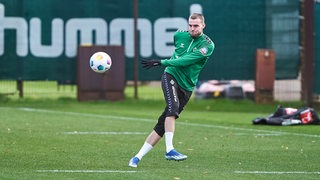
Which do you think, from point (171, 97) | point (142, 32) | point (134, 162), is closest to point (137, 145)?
point (171, 97)

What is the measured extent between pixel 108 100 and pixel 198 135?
8.37 m

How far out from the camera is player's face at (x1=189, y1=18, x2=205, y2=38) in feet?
36.7

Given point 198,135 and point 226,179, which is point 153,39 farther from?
point 226,179

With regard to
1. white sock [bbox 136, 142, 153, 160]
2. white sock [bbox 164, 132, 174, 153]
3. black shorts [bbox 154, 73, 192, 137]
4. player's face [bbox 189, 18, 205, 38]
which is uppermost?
player's face [bbox 189, 18, 205, 38]

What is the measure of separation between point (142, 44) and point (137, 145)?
10777mm

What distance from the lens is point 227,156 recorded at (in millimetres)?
12305

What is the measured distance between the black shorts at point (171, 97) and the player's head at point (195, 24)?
597 mm

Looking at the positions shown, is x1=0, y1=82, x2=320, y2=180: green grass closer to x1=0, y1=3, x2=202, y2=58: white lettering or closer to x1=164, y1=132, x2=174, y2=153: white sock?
x1=164, y1=132, x2=174, y2=153: white sock

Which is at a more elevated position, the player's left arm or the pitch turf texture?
the player's left arm

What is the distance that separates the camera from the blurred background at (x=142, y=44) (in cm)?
2355

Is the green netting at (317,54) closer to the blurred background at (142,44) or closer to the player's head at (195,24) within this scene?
the blurred background at (142,44)

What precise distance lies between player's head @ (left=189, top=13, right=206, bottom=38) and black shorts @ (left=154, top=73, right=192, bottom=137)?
597mm

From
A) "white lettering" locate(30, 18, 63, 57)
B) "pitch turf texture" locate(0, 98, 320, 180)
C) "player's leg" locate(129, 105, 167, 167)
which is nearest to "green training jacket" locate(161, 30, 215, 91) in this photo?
"player's leg" locate(129, 105, 167, 167)

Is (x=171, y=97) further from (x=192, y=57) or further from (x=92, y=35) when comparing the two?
(x=92, y=35)
